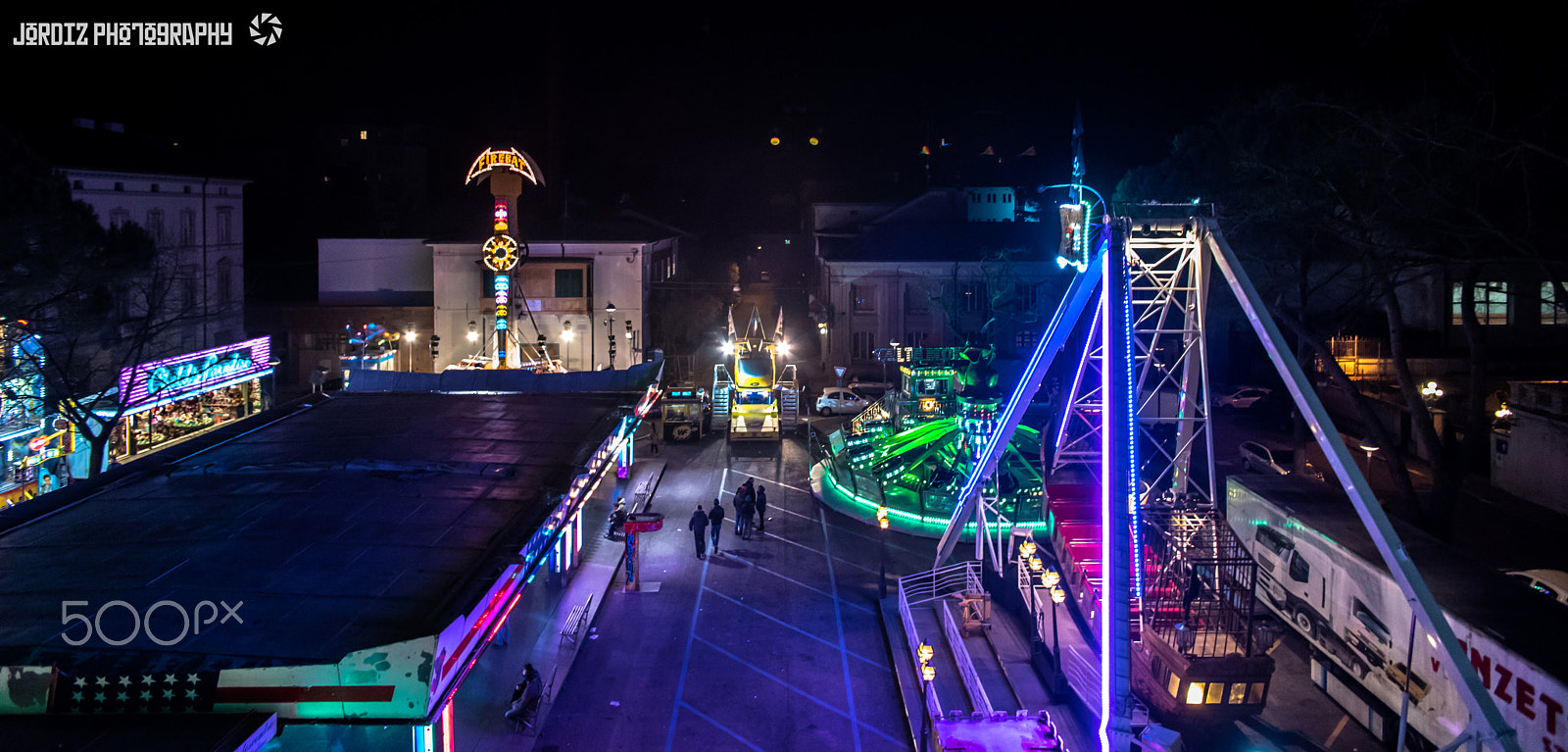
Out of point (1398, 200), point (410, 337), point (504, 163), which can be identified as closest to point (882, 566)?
point (1398, 200)

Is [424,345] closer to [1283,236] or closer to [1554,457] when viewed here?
[1283,236]

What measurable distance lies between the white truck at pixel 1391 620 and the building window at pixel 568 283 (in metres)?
34.4

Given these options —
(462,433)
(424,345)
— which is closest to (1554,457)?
(462,433)

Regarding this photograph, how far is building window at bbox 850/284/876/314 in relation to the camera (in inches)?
1954

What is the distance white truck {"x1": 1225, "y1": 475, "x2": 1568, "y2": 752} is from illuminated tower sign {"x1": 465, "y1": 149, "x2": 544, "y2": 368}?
96.8ft

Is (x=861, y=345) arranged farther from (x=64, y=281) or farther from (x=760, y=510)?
(x=64, y=281)

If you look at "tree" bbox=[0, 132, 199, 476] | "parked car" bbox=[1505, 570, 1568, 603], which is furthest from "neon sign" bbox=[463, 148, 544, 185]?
"parked car" bbox=[1505, 570, 1568, 603]

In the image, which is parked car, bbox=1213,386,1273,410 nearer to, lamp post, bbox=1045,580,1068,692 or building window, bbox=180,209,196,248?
lamp post, bbox=1045,580,1068,692

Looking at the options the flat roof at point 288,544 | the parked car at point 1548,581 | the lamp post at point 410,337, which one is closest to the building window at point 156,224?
the lamp post at point 410,337

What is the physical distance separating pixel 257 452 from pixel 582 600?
22.1 ft

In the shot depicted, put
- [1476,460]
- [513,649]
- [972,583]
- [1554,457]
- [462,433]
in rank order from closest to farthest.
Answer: [513,649], [972,583], [462,433], [1554,457], [1476,460]

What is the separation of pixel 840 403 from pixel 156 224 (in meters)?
28.7

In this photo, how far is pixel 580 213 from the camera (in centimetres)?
6291

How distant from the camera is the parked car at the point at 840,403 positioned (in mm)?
40969
